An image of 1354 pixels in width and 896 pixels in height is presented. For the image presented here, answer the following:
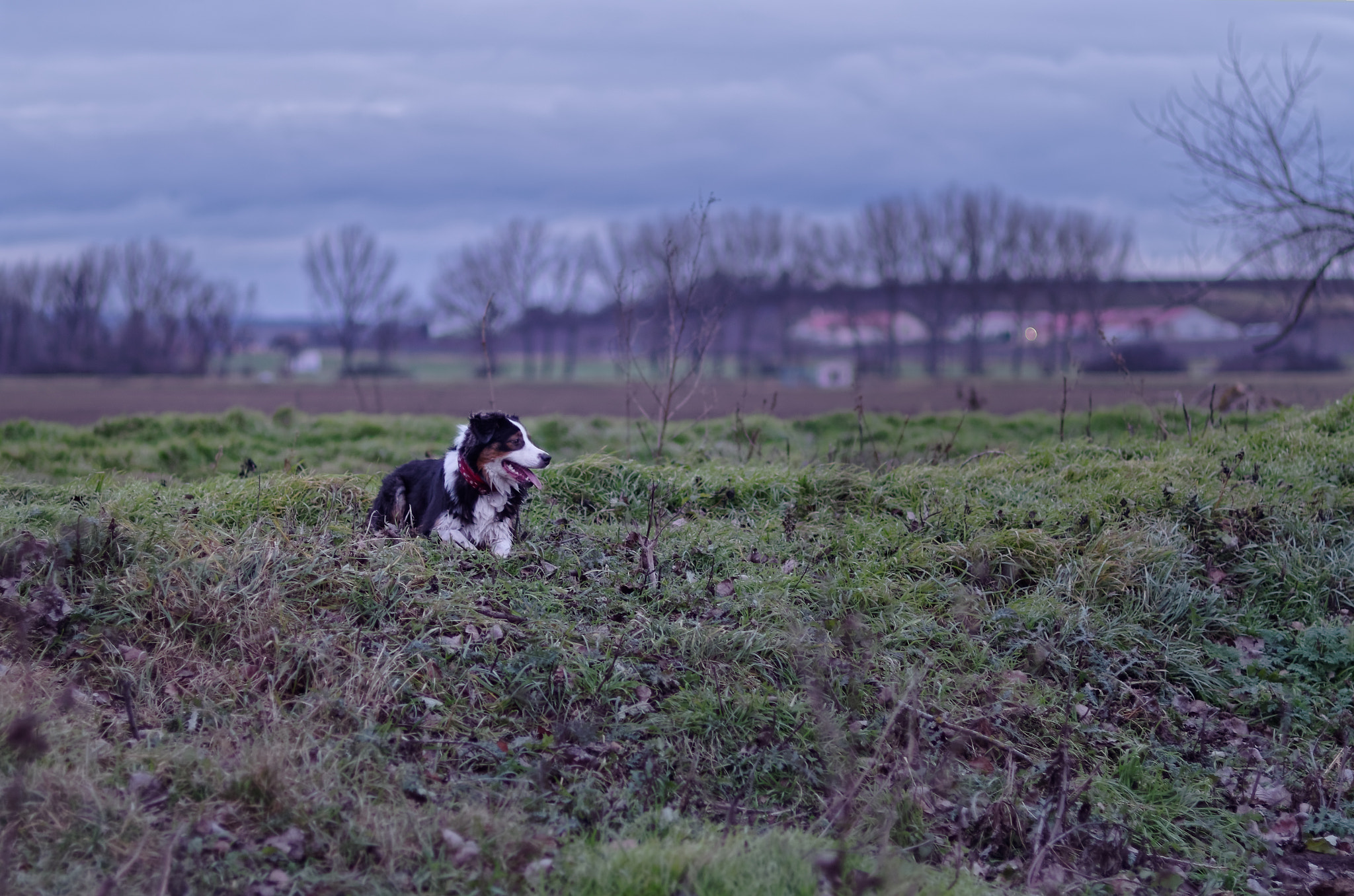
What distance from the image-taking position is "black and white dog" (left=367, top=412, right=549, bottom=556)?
6.82m

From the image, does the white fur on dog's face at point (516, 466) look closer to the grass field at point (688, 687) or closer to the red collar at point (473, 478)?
the red collar at point (473, 478)

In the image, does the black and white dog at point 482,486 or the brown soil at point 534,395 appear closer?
the black and white dog at point 482,486

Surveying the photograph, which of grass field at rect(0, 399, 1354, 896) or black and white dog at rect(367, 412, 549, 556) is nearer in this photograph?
grass field at rect(0, 399, 1354, 896)

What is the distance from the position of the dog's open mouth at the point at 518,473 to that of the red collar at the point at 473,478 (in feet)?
0.59

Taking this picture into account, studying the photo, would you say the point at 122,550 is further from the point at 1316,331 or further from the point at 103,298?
the point at 103,298

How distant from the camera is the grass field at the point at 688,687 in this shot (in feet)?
13.6

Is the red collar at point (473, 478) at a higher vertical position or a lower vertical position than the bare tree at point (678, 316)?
lower

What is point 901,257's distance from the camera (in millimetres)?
65688

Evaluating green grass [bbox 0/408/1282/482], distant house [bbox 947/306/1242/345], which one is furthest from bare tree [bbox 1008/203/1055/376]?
green grass [bbox 0/408/1282/482]

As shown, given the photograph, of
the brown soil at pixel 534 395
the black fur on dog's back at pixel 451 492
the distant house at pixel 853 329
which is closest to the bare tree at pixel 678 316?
the black fur on dog's back at pixel 451 492

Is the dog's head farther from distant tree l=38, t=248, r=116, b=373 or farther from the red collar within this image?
distant tree l=38, t=248, r=116, b=373

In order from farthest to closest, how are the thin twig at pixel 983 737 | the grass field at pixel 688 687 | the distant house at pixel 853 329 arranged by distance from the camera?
1. the distant house at pixel 853 329
2. the thin twig at pixel 983 737
3. the grass field at pixel 688 687

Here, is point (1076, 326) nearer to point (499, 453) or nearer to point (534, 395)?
point (534, 395)

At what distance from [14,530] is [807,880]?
5.43m
